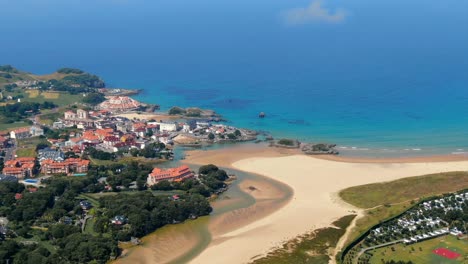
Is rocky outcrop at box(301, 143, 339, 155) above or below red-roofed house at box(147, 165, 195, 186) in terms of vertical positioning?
above

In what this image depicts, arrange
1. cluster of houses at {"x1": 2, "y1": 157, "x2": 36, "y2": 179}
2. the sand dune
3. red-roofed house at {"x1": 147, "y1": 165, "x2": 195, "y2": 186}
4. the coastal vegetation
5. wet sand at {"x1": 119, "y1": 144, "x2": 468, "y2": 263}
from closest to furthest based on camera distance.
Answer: wet sand at {"x1": 119, "y1": 144, "x2": 468, "y2": 263}
the sand dune
the coastal vegetation
red-roofed house at {"x1": 147, "y1": 165, "x2": 195, "y2": 186}
cluster of houses at {"x1": 2, "y1": 157, "x2": 36, "y2": 179}

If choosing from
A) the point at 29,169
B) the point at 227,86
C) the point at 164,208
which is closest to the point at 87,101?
the point at 227,86

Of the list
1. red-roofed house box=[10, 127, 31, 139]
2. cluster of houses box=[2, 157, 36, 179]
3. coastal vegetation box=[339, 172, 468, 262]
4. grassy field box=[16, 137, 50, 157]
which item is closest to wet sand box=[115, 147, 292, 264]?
coastal vegetation box=[339, 172, 468, 262]

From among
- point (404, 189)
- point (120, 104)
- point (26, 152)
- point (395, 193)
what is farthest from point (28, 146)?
point (404, 189)

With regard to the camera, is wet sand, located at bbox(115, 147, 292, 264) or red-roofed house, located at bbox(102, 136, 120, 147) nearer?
wet sand, located at bbox(115, 147, 292, 264)

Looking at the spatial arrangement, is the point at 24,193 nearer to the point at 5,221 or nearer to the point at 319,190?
the point at 5,221

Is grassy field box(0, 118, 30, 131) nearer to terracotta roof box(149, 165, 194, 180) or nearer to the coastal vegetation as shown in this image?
terracotta roof box(149, 165, 194, 180)

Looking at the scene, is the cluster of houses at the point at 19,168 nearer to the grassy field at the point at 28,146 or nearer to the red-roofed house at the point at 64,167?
the red-roofed house at the point at 64,167
